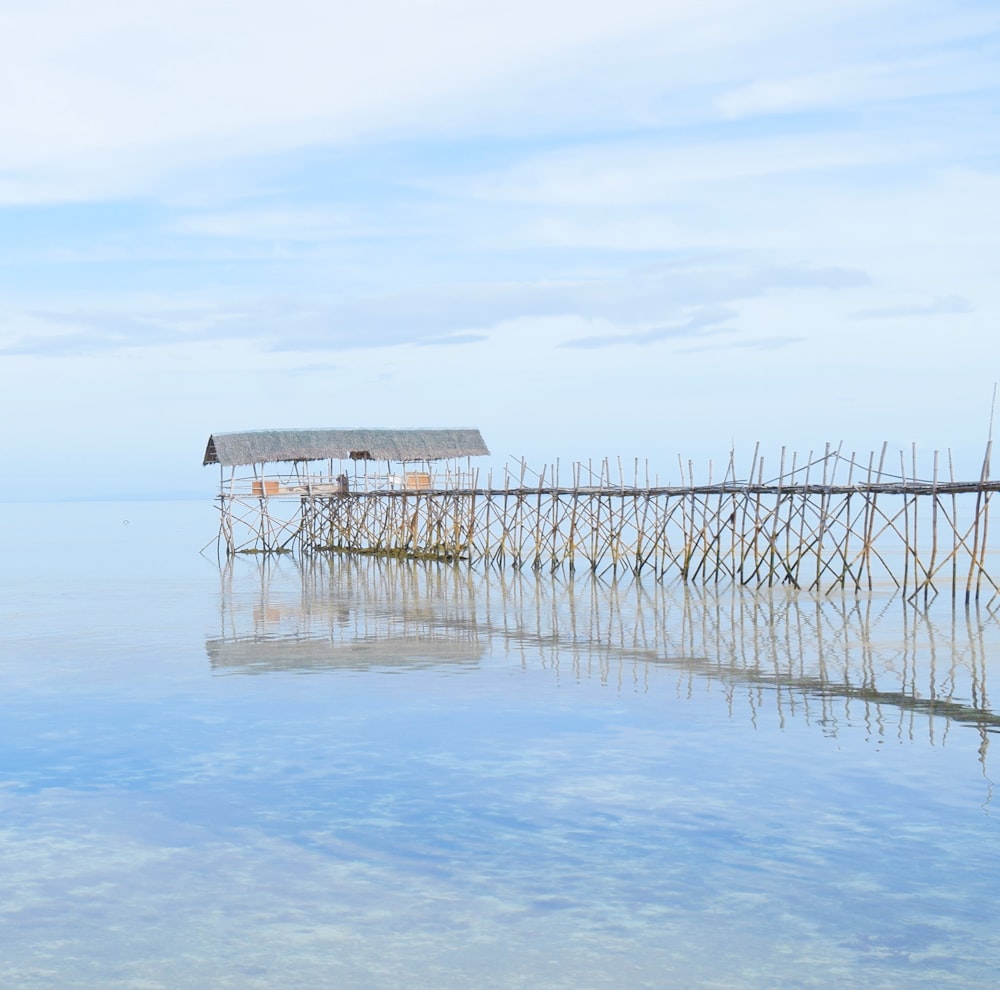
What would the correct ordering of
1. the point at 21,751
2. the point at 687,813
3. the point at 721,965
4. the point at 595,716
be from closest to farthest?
the point at 721,965 → the point at 687,813 → the point at 21,751 → the point at 595,716

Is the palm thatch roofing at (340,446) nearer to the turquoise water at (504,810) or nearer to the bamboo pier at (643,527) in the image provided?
the bamboo pier at (643,527)

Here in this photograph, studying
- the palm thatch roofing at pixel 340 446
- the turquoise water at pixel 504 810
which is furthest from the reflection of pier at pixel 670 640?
the palm thatch roofing at pixel 340 446

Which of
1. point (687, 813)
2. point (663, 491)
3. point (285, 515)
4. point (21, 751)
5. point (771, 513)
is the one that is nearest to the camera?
point (687, 813)

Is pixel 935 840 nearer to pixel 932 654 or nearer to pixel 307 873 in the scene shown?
pixel 307 873

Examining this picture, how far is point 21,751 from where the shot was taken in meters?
11.9

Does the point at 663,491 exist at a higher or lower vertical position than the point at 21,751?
higher

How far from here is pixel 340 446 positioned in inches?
1527

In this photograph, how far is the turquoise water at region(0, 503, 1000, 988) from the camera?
23.7ft

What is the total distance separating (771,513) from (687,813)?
16.2 meters

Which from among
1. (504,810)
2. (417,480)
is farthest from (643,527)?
(504,810)

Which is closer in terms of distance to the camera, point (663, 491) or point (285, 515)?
point (663, 491)

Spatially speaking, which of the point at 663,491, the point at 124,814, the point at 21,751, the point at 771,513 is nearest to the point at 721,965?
the point at 124,814

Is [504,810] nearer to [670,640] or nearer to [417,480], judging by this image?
[670,640]

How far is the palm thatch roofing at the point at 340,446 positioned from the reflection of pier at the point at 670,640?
969cm
